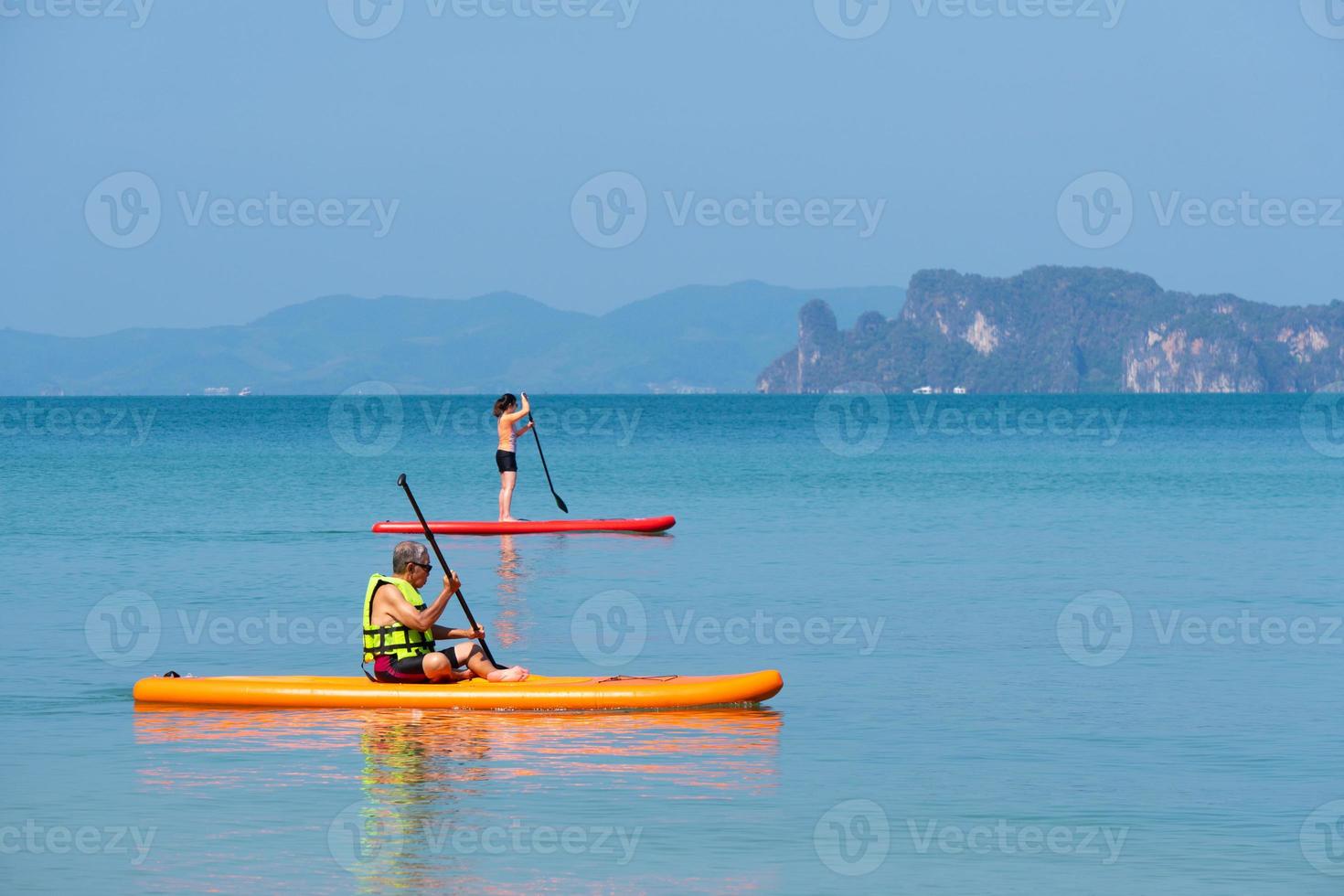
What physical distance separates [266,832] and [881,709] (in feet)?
15.8

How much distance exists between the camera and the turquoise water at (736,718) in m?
8.98

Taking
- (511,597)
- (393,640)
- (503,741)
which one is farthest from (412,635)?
(511,597)

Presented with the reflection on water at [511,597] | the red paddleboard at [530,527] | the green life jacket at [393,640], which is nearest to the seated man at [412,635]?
the green life jacket at [393,640]

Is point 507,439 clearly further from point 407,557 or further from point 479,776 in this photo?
point 479,776

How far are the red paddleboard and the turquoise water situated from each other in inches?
8.4

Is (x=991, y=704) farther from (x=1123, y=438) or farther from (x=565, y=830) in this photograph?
(x=1123, y=438)

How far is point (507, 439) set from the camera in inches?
939

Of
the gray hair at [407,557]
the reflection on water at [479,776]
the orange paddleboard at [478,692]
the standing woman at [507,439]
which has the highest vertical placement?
the standing woman at [507,439]

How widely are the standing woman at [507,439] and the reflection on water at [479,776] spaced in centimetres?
1069

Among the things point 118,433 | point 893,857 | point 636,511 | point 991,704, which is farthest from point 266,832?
point 118,433

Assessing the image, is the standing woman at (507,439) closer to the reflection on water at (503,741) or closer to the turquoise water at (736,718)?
the turquoise water at (736,718)

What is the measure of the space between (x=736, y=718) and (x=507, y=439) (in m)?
12.2

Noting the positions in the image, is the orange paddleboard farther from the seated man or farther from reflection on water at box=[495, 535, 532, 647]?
reflection on water at box=[495, 535, 532, 647]

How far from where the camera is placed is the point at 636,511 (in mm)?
32312
